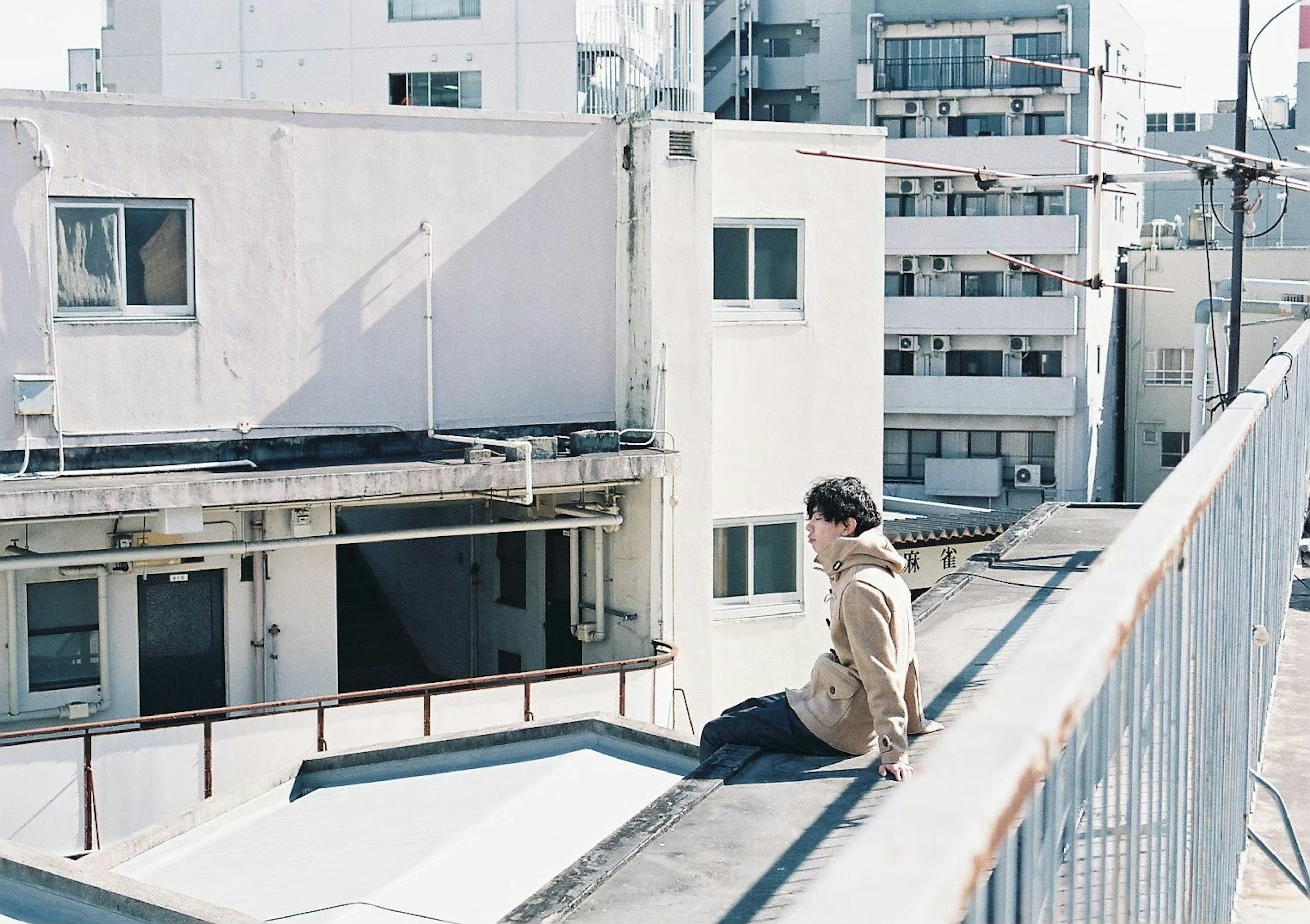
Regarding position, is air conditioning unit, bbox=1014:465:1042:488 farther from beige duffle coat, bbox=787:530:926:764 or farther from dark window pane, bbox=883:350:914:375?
beige duffle coat, bbox=787:530:926:764

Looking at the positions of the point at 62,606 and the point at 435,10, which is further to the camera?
the point at 435,10

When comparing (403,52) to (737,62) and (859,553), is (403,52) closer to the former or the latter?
(737,62)

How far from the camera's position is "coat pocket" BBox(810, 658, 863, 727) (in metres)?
6.61

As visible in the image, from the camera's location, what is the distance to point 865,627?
6.28m

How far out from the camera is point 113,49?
3428 centimetres

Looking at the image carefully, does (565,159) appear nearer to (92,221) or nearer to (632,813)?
(92,221)

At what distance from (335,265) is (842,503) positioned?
36.6 feet

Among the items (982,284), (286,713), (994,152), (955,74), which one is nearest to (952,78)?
(955,74)

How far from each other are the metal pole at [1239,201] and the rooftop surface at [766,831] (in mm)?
5959

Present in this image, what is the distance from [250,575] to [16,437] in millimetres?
2557

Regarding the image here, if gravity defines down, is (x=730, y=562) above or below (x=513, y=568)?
above

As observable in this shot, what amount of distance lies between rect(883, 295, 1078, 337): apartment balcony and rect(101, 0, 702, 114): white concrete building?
1718cm

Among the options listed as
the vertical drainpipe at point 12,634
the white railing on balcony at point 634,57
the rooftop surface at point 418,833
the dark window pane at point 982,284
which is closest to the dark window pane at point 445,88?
the white railing on balcony at point 634,57

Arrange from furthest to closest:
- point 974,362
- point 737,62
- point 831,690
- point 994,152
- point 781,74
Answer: point 781,74
point 737,62
point 974,362
point 994,152
point 831,690
